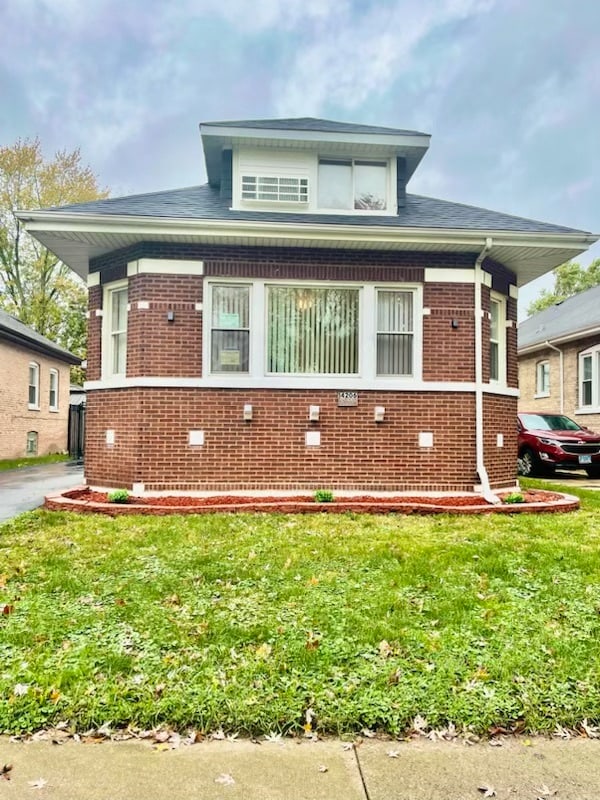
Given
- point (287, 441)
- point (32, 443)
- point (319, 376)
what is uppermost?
point (319, 376)

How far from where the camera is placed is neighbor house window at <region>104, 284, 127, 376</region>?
8406 millimetres

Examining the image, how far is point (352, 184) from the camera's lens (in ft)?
29.5

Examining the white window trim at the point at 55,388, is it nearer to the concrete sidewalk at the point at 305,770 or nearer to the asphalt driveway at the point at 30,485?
the asphalt driveway at the point at 30,485

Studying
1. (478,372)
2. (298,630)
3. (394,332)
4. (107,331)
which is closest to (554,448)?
(478,372)

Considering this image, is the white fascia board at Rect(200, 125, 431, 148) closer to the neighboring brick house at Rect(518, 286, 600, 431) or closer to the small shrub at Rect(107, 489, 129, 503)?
the small shrub at Rect(107, 489, 129, 503)

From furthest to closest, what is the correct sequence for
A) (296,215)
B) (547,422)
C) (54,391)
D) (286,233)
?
(54,391), (547,422), (296,215), (286,233)

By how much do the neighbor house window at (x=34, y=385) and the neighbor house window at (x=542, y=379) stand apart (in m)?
18.3

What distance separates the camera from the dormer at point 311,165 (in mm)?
8703

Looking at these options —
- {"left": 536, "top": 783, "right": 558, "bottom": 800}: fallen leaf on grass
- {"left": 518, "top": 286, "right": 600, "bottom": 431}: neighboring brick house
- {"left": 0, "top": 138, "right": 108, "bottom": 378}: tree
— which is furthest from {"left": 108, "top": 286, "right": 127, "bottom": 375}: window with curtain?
{"left": 0, "top": 138, "right": 108, "bottom": 378}: tree

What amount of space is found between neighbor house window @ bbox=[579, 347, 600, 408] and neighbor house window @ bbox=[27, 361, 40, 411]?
60.8 ft

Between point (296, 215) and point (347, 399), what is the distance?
3035 mm

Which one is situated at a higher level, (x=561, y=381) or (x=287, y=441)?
(x=561, y=381)

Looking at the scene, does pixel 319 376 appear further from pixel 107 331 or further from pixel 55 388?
pixel 55 388

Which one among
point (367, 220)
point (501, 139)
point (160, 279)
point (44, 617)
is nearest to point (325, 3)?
point (367, 220)
